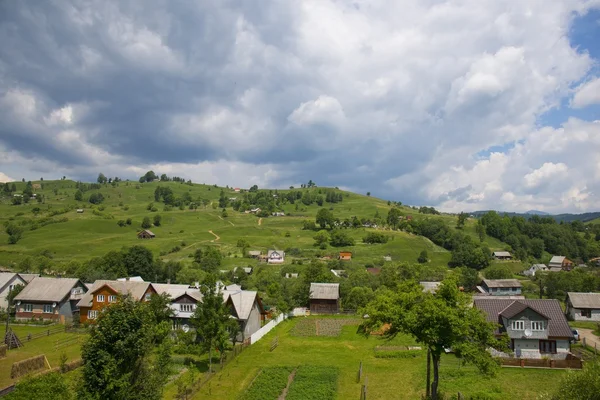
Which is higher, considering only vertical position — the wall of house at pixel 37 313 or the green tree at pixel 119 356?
the green tree at pixel 119 356

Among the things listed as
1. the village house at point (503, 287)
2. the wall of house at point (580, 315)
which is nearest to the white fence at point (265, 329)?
the wall of house at point (580, 315)

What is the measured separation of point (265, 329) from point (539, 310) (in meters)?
33.9

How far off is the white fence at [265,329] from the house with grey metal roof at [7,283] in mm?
Answer: 44256

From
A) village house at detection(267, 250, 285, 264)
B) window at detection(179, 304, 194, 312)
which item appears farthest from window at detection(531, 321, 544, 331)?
village house at detection(267, 250, 285, 264)

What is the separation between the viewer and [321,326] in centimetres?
6022

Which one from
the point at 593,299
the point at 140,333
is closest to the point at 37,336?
the point at 140,333

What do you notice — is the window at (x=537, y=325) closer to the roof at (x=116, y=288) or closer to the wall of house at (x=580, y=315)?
the wall of house at (x=580, y=315)

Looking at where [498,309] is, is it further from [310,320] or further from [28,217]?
[28,217]

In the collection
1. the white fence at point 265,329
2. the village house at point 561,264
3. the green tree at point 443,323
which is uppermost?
the village house at point 561,264

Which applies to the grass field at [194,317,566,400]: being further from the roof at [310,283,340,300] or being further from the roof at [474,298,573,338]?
the roof at [310,283,340,300]

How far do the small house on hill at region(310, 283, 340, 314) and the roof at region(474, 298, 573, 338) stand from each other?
1131 inches

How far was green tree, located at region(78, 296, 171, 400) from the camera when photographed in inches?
703

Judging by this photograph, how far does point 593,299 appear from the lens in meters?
70.5

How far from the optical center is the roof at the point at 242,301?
51.5m
